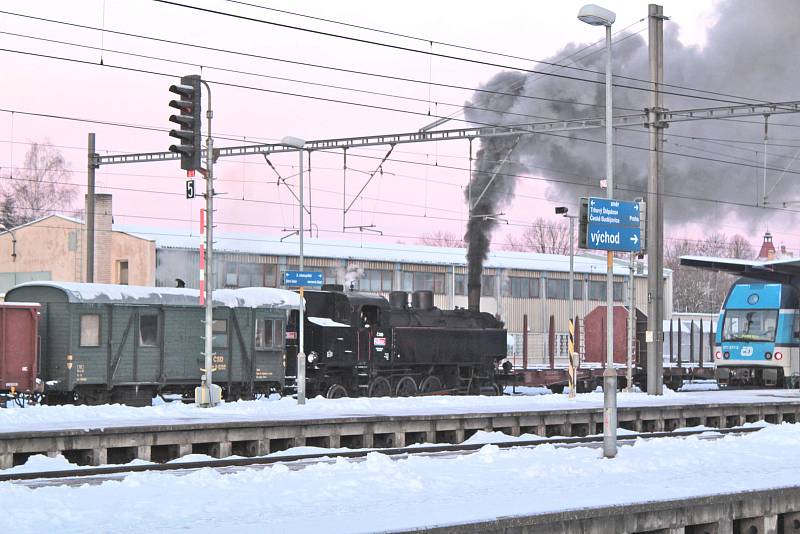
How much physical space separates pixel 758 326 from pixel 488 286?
25.3 meters

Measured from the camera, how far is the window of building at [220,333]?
3238 cm

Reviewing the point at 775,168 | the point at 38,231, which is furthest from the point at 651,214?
the point at 38,231

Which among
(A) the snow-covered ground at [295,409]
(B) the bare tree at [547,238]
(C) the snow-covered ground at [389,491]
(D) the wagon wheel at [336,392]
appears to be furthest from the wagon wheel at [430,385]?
(B) the bare tree at [547,238]

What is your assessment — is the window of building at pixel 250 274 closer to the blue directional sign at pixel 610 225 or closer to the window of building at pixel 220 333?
the window of building at pixel 220 333

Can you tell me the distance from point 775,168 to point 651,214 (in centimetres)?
981

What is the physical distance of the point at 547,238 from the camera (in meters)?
114

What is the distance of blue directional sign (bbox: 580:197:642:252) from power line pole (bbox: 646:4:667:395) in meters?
14.7

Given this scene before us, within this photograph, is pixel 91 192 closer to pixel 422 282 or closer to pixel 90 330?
pixel 90 330

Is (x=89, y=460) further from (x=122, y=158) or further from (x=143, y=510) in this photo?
(x=122, y=158)

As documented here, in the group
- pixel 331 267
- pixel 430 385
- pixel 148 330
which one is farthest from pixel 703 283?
pixel 148 330

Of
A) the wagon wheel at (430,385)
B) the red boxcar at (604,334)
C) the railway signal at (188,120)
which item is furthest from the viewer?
the red boxcar at (604,334)

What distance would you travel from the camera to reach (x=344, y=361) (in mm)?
33375

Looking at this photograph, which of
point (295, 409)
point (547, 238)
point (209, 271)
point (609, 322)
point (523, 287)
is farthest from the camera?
point (547, 238)

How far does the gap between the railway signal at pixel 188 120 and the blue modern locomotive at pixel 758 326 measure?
65.7ft
